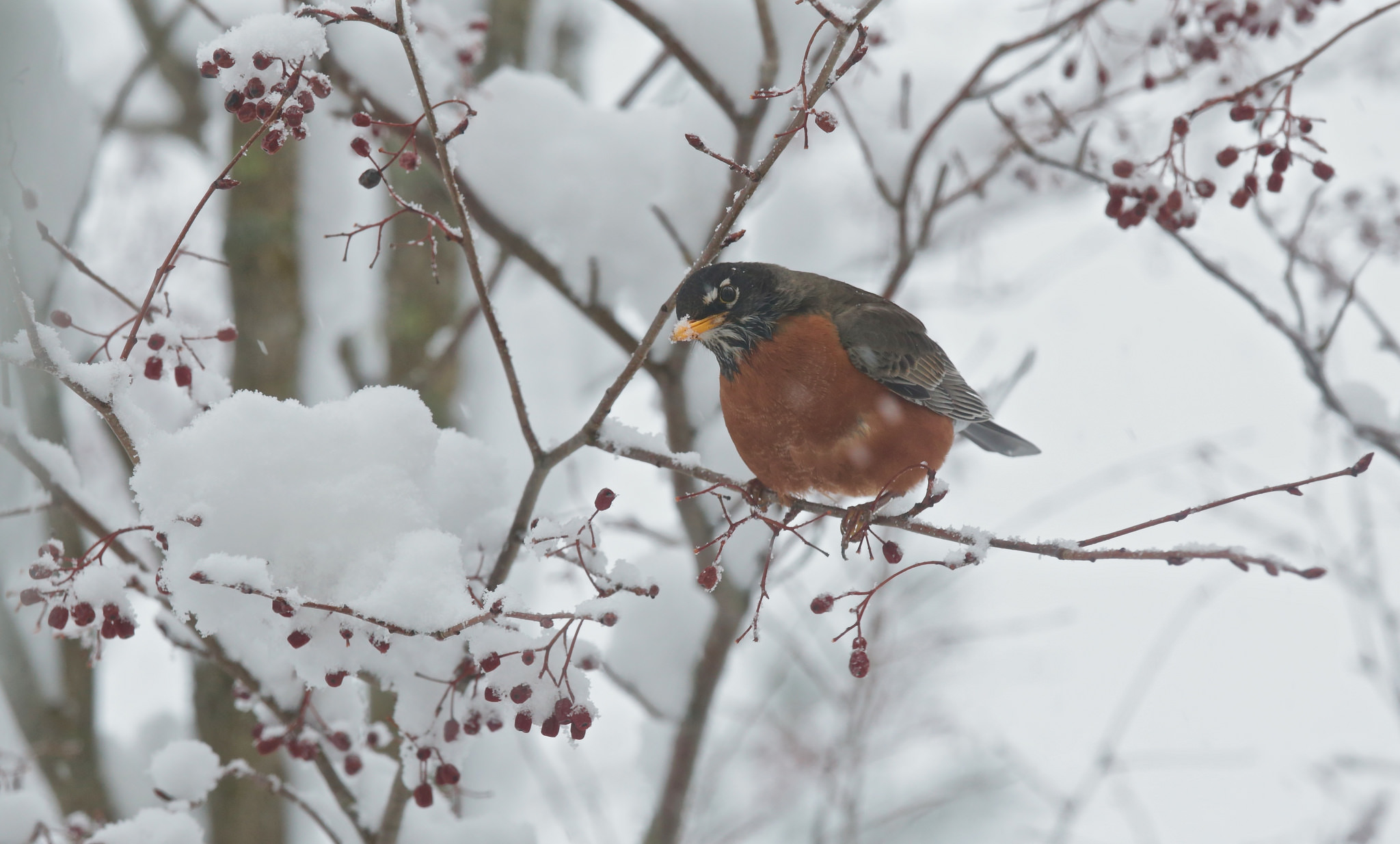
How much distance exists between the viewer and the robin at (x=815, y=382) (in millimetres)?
2996

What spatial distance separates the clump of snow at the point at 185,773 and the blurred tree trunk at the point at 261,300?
2682mm

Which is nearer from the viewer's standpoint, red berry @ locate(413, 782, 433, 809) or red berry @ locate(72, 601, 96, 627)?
red berry @ locate(72, 601, 96, 627)

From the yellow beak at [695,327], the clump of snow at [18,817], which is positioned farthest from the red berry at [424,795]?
the yellow beak at [695,327]

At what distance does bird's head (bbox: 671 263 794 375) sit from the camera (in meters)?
3.12

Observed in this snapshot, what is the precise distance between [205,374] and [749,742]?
6.66 meters

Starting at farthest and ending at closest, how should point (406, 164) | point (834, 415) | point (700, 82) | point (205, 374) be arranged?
point (700, 82) < point (834, 415) < point (205, 374) < point (406, 164)

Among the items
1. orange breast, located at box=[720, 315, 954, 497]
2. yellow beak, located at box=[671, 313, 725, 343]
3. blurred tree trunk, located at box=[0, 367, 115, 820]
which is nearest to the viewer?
yellow beak, located at box=[671, 313, 725, 343]

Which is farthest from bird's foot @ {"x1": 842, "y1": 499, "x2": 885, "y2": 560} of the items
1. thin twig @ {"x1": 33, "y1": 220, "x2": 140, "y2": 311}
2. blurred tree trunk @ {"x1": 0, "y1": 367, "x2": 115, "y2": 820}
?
blurred tree trunk @ {"x1": 0, "y1": 367, "x2": 115, "y2": 820}

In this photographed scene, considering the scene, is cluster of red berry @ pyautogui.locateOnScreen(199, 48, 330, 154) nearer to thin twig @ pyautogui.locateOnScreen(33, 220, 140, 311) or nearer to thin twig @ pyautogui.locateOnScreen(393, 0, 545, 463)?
thin twig @ pyautogui.locateOnScreen(393, 0, 545, 463)

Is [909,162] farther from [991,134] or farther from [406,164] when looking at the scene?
[406,164]

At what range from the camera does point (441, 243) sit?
5.62m

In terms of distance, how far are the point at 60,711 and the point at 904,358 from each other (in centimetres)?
382

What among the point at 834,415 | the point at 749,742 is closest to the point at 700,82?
the point at 834,415

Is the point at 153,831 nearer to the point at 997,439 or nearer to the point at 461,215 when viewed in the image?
the point at 461,215
